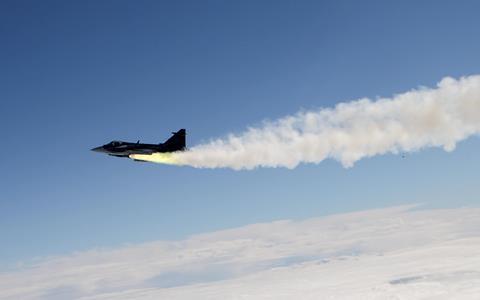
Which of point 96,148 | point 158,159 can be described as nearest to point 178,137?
point 158,159

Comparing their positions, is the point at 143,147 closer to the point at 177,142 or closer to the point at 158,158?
the point at 158,158

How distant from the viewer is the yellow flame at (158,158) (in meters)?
100

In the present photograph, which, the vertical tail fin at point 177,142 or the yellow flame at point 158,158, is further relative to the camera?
the vertical tail fin at point 177,142

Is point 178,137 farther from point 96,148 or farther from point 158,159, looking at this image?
point 96,148

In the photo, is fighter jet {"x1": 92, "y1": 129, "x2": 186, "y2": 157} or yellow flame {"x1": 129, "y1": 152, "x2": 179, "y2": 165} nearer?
yellow flame {"x1": 129, "y1": 152, "x2": 179, "y2": 165}

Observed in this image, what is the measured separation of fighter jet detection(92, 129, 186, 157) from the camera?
102 metres

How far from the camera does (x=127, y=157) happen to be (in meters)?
100

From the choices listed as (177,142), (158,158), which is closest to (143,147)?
(158,158)

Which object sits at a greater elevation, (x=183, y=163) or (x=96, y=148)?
(x=96, y=148)

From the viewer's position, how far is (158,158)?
10231 cm

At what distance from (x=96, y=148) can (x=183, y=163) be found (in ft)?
72.6

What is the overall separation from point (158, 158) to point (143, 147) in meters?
4.83

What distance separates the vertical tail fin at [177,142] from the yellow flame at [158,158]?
6.39 feet

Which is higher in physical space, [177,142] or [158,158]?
[177,142]
